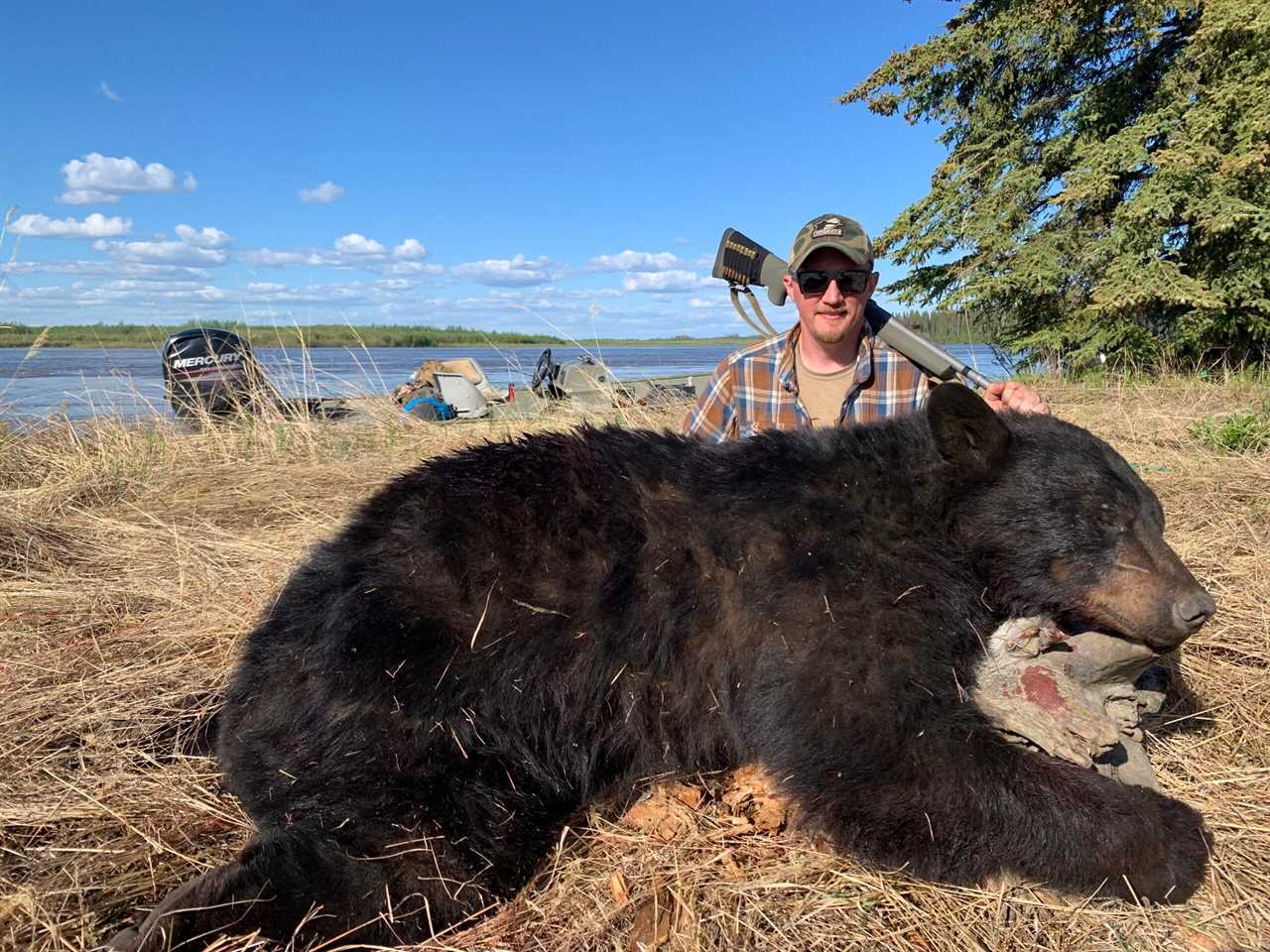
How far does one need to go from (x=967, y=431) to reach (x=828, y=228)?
6.58 ft

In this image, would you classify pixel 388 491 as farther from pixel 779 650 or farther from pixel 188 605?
pixel 188 605

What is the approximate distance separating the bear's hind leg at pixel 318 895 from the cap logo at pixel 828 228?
3.36m

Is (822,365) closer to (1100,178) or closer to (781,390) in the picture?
(781,390)

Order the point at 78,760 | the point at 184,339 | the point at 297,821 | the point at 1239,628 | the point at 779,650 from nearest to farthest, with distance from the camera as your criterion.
Result: the point at 297,821, the point at 779,650, the point at 78,760, the point at 1239,628, the point at 184,339

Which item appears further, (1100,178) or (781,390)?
(1100,178)

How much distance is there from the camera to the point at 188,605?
13.1ft

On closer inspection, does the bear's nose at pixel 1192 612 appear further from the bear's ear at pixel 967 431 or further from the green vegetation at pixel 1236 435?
the green vegetation at pixel 1236 435

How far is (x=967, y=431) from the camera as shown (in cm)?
259

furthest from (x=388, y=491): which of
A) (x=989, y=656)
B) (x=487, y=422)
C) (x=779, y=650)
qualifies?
(x=487, y=422)

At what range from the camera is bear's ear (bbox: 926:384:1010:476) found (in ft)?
8.23

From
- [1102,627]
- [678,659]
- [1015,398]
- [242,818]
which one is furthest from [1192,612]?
[242,818]

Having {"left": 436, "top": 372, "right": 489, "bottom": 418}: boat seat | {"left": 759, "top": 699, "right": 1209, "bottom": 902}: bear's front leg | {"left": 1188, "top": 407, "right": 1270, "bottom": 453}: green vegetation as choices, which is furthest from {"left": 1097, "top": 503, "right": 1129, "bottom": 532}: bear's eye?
{"left": 436, "top": 372, "right": 489, "bottom": 418}: boat seat

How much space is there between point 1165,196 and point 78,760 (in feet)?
44.9

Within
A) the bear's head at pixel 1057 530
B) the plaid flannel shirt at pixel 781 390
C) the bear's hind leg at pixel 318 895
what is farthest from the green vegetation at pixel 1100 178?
the bear's hind leg at pixel 318 895
